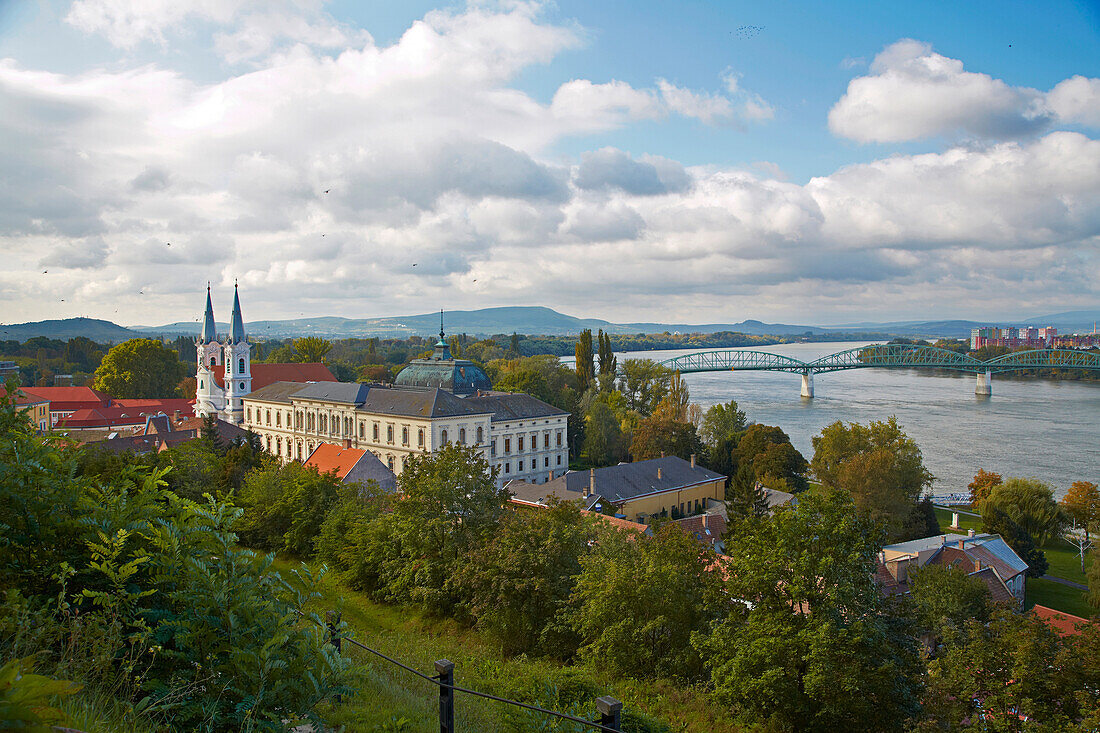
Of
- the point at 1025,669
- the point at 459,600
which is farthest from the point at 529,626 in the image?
the point at 1025,669

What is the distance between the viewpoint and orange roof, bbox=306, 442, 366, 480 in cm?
3244

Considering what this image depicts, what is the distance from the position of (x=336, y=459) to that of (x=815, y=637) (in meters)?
27.4

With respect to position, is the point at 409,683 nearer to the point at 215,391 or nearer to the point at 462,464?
the point at 462,464

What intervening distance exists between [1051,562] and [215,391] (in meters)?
63.4

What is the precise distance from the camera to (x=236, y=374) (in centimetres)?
6216

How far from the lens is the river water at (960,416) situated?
50.5 metres

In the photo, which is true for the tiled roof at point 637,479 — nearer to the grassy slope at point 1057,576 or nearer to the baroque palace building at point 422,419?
the baroque palace building at point 422,419

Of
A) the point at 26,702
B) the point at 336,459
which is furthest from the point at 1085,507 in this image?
the point at 26,702

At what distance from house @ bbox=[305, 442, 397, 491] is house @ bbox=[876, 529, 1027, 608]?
21.4m

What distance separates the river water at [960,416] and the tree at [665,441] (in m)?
11.4

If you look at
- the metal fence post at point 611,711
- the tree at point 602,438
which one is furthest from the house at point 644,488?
the metal fence post at point 611,711

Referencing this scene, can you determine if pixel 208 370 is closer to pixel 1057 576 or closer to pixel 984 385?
pixel 1057 576

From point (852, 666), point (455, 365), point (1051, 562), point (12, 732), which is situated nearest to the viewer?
point (12, 732)

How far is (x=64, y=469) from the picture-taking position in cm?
611
